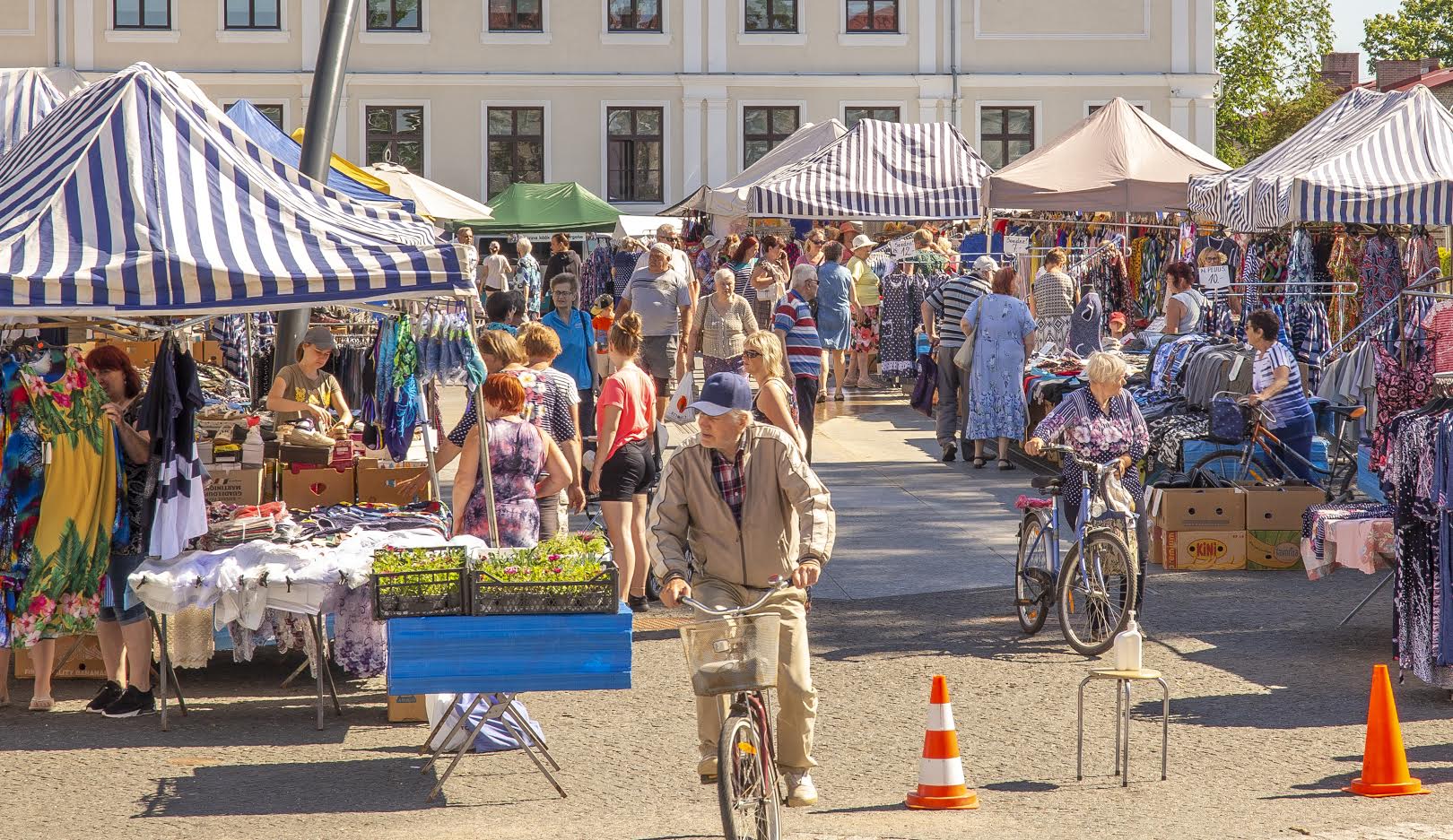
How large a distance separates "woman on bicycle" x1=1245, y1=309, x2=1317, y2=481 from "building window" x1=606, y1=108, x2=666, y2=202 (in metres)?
26.8

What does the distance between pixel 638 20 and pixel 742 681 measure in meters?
33.9

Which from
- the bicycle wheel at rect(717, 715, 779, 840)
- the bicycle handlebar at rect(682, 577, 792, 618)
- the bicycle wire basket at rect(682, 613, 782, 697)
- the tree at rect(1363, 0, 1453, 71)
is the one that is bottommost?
the bicycle wheel at rect(717, 715, 779, 840)

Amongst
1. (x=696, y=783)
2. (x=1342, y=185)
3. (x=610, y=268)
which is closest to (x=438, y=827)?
(x=696, y=783)

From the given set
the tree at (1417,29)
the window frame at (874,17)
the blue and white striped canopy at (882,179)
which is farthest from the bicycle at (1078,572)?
the tree at (1417,29)

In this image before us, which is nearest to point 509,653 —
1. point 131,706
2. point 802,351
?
point 131,706

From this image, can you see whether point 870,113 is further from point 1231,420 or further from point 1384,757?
point 1384,757

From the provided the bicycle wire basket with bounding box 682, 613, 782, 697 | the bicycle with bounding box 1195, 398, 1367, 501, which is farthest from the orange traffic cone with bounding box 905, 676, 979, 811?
the bicycle with bounding box 1195, 398, 1367, 501

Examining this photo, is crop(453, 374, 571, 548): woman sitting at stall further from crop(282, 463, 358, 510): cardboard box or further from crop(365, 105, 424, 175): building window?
crop(365, 105, 424, 175): building window

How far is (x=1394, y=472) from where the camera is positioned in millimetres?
8562

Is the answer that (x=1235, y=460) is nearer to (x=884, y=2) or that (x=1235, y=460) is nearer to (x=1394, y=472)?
(x=1394, y=472)

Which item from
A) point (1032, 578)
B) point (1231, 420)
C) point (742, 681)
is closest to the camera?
point (742, 681)

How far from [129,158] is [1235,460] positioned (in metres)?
8.02

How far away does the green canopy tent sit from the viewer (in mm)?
33125

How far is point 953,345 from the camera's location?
1617 centimetres
